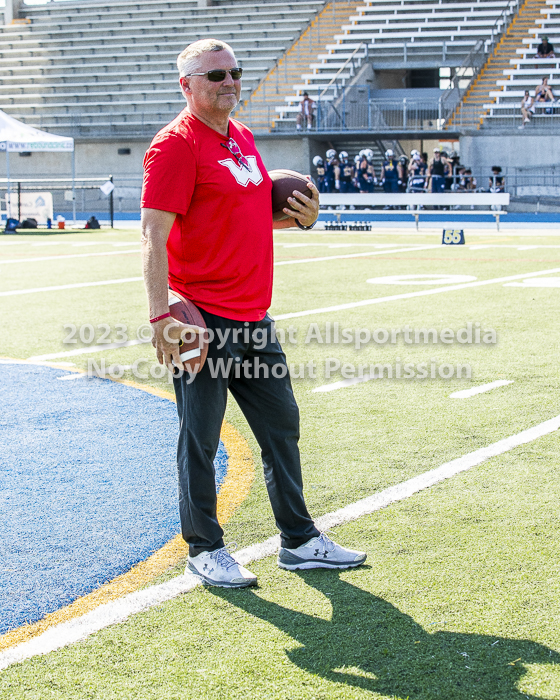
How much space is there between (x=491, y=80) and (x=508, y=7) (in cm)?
424

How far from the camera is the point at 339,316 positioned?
9375 mm

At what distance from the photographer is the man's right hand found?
3102 mm

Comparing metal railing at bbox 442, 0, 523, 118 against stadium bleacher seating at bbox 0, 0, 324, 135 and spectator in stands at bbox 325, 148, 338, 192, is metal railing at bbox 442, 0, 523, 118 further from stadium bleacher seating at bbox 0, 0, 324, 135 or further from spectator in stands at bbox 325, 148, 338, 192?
stadium bleacher seating at bbox 0, 0, 324, 135

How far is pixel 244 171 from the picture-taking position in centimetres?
328

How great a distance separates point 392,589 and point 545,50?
3201 cm

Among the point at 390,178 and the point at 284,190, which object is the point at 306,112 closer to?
the point at 390,178

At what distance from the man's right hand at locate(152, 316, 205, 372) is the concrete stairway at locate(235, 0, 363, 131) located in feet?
102

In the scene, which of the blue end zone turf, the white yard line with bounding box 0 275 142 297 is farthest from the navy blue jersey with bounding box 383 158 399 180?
the blue end zone turf

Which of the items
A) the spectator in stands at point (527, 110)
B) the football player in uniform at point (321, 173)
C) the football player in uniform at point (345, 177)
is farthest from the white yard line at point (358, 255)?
the spectator in stands at point (527, 110)

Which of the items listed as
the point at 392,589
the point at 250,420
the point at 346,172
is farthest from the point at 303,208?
the point at 346,172

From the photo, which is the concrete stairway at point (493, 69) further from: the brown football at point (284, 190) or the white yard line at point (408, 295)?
the brown football at point (284, 190)

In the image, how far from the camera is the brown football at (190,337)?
3.14 m

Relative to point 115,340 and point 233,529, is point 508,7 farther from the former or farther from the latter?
point 233,529

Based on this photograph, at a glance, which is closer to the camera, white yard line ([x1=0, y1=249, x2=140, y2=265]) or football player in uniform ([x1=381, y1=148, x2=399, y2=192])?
white yard line ([x1=0, y1=249, x2=140, y2=265])
